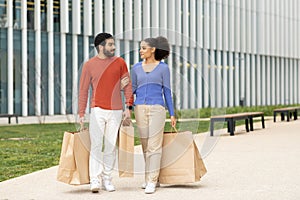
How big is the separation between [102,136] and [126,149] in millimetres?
318

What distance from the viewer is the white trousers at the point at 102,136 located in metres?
7.74

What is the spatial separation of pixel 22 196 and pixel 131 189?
4.29 ft

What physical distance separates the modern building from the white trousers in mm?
13142

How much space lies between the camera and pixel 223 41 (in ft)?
165

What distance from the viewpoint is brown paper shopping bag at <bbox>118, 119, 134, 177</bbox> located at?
7.82m

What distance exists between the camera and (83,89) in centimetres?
782

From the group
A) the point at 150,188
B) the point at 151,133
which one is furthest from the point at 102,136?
the point at 150,188

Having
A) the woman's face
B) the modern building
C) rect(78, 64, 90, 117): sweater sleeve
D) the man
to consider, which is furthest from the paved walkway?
the modern building

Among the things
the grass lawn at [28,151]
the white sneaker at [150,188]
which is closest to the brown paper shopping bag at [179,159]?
the white sneaker at [150,188]

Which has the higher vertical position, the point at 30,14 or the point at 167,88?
the point at 30,14

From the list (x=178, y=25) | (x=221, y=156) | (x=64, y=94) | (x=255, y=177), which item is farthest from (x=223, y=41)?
(x=255, y=177)

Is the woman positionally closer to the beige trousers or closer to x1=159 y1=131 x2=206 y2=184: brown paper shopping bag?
the beige trousers

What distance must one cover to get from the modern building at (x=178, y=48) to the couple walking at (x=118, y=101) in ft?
42.5

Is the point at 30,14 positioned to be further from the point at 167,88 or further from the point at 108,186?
the point at 108,186
